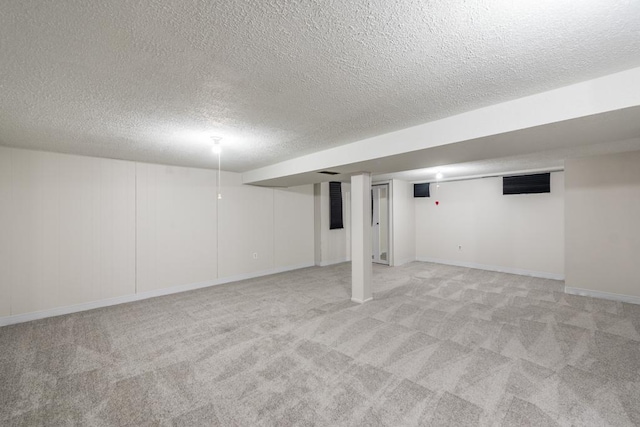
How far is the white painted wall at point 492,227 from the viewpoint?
18.7ft

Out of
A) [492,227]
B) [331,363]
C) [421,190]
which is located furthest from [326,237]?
[331,363]

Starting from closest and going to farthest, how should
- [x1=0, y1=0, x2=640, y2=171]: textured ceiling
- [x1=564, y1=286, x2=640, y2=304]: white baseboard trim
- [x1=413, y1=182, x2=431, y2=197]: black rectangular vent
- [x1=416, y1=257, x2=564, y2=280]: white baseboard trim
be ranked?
[x1=0, y1=0, x2=640, y2=171]: textured ceiling
[x1=564, y1=286, x2=640, y2=304]: white baseboard trim
[x1=416, y1=257, x2=564, y2=280]: white baseboard trim
[x1=413, y1=182, x2=431, y2=197]: black rectangular vent

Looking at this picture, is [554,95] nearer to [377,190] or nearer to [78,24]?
[78,24]

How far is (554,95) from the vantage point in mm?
2068

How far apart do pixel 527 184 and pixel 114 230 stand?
25.9ft

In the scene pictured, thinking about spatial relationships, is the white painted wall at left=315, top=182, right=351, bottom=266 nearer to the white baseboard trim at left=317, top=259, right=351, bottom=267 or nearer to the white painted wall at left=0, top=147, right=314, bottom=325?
the white baseboard trim at left=317, top=259, right=351, bottom=267

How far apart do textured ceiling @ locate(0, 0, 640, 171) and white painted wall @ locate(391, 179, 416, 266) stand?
182 inches

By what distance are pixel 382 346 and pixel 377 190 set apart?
5.34 metres

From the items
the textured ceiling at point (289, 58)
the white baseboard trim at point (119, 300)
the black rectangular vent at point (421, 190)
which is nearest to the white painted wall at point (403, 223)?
the black rectangular vent at point (421, 190)

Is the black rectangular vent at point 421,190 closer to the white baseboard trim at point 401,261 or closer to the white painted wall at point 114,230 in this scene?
the white baseboard trim at point 401,261

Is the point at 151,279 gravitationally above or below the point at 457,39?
below

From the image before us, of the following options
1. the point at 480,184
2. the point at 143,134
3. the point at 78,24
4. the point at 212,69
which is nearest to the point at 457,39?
the point at 212,69

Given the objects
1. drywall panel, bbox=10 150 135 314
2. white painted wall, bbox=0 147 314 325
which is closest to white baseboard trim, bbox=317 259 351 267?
white painted wall, bbox=0 147 314 325

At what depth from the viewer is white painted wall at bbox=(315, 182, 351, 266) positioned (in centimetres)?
742
